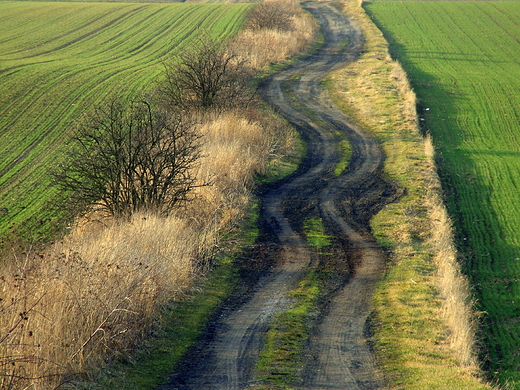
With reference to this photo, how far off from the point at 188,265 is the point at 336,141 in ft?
48.8

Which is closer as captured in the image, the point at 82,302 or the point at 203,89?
the point at 82,302

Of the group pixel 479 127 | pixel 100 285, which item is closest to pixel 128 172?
pixel 100 285

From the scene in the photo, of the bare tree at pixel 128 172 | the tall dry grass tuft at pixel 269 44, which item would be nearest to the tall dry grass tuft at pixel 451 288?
the bare tree at pixel 128 172

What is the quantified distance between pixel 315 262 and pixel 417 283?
2.37 m

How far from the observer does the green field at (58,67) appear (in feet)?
66.2

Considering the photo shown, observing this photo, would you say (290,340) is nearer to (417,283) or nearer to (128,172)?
(417,283)

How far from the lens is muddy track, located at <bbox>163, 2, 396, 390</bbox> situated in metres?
8.52

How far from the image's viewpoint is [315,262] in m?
13.2

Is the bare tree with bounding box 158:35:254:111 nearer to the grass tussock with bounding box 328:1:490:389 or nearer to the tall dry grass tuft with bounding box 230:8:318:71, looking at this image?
the grass tussock with bounding box 328:1:490:389

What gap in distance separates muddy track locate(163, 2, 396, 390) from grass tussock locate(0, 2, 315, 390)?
95 centimetres

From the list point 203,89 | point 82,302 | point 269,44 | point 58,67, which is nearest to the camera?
point 82,302

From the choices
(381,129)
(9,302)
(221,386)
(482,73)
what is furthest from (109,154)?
(482,73)

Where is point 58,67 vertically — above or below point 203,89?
below

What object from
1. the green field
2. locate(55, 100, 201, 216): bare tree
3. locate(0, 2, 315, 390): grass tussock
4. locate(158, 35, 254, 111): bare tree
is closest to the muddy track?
locate(0, 2, 315, 390): grass tussock
